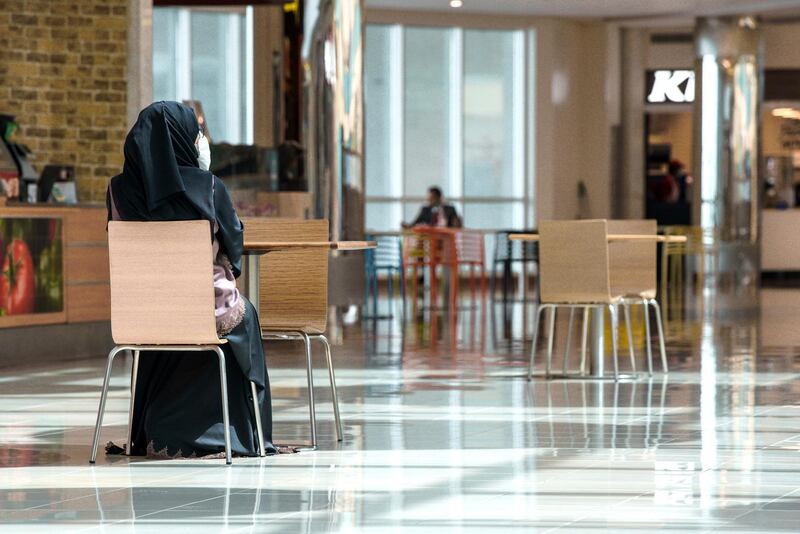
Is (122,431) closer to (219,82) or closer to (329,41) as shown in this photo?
(329,41)

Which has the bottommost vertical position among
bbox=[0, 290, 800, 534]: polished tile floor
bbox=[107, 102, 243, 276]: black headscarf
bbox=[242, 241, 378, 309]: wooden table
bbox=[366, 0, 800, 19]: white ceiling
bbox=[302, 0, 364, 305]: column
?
bbox=[0, 290, 800, 534]: polished tile floor

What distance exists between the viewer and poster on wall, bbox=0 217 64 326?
852 cm

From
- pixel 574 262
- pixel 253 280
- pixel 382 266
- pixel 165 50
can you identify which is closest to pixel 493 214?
pixel 165 50

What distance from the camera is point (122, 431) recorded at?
571cm

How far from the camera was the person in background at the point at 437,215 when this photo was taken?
53.1 feet

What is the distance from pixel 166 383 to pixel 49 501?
973 millimetres

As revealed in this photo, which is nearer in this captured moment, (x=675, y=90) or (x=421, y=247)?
(x=421, y=247)

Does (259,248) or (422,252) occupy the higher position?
(259,248)

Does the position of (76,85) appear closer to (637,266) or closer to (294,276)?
(637,266)

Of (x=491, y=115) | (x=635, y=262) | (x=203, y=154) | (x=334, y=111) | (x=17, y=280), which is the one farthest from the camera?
(x=491, y=115)

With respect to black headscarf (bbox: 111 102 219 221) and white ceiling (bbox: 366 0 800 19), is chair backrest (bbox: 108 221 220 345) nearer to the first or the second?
black headscarf (bbox: 111 102 219 221)

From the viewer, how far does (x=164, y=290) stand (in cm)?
481

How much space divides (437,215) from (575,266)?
884cm

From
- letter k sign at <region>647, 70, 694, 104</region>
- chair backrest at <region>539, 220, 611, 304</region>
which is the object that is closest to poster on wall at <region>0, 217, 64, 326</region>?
chair backrest at <region>539, 220, 611, 304</region>
